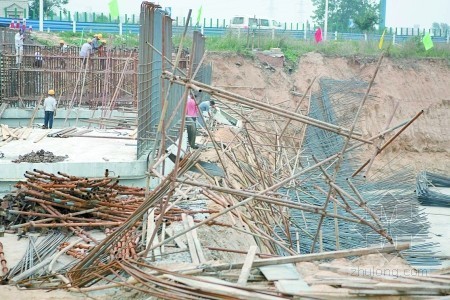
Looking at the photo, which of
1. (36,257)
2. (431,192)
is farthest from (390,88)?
(36,257)

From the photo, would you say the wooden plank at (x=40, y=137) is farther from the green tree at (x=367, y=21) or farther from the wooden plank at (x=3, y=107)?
the green tree at (x=367, y=21)

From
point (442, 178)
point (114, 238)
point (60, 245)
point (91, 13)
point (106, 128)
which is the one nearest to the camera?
point (114, 238)

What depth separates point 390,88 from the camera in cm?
3375

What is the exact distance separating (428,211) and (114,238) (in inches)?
509

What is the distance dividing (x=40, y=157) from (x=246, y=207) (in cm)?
387

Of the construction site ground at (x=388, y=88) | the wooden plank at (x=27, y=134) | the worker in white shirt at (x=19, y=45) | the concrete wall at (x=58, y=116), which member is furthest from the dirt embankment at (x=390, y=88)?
the wooden plank at (x=27, y=134)

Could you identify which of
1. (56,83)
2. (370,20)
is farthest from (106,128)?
(370,20)

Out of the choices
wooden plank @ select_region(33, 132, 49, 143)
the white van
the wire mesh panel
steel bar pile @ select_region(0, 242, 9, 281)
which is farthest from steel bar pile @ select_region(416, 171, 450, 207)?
the white van

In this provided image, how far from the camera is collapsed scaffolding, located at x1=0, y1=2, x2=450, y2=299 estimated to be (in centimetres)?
690

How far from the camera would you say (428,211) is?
63.8ft

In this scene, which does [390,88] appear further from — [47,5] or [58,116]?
[47,5]

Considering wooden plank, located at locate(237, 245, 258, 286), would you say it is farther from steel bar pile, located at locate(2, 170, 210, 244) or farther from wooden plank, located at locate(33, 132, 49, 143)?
wooden plank, located at locate(33, 132, 49, 143)

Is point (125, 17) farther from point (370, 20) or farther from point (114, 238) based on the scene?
point (114, 238)

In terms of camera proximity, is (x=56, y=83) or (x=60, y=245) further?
(x=56, y=83)
